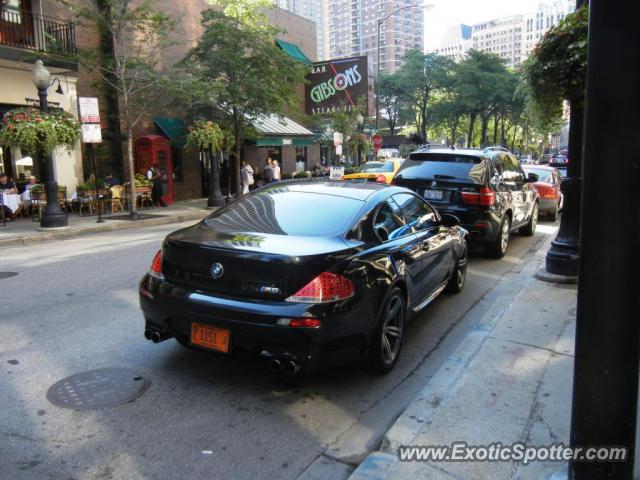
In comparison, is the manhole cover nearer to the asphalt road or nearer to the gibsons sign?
the asphalt road

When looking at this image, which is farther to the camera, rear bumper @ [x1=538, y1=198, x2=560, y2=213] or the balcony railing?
the balcony railing

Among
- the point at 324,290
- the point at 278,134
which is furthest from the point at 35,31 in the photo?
the point at 324,290

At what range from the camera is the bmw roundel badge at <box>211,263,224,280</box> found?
3.98m

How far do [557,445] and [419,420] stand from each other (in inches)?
33.3

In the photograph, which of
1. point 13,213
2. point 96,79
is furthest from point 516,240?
point 96,79

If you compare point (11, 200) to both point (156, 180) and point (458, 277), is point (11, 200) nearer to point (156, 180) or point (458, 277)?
point (156, 180)

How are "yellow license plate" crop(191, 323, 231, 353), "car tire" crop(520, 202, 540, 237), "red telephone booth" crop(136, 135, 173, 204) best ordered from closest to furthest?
"yellow license plate" crop(191, 323, 231, 353) < "car tire" crop(520, 202, 540, 237) < "red telephone booth" crop(136, 135, 173, 204)

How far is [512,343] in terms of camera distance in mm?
4977

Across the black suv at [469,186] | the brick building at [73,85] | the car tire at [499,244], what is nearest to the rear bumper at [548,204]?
the black suv at [469,186]

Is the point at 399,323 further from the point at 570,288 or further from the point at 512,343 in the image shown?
the point at 570,288

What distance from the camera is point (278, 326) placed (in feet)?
12.4

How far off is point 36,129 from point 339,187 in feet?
36.3

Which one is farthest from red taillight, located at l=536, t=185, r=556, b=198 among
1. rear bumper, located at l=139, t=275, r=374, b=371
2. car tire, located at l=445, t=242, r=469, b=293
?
rear bumper, located at l=139, t=275, r=374, b=371

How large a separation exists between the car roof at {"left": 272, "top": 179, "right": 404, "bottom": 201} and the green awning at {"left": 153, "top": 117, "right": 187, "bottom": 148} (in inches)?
659
